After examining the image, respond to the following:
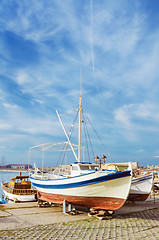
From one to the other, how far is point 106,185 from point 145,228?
117 inches

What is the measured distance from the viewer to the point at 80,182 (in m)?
12.8

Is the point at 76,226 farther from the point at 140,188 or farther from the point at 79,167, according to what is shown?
the point at 140,188

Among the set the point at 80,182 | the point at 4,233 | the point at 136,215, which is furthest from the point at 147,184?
the point at 4,233

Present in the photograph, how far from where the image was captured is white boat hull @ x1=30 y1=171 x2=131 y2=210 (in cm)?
1191

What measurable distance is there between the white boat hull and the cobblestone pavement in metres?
1.00

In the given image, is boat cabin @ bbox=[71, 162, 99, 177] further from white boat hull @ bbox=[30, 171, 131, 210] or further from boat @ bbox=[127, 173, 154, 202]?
boat @ bbox=[127, 173, 154, 202]

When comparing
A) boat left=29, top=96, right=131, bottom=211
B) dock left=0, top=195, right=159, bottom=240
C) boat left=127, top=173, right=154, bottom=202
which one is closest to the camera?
dock left=0, top=195, right=159, bottom=240

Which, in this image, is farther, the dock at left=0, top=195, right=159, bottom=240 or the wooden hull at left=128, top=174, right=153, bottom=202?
the wooden hull at left=128, top=174, right=153, bottom=202

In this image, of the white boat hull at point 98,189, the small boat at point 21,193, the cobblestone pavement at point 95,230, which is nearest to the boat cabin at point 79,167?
the white boat hull at point 98,189

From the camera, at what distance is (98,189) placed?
1233 centimetres

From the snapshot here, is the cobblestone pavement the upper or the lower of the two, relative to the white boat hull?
lower

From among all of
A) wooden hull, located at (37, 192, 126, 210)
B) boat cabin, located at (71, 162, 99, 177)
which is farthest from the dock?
boat cabin, located at (71, 162, 99, 177)

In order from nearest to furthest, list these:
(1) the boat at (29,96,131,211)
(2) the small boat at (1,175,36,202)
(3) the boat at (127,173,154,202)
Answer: (1) the boat at (29,96,131,211), (3) the boat at (127,173,154,202), (2) the small boat at (1,175,36,202)

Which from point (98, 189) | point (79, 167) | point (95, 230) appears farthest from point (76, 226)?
point (79, 167)
